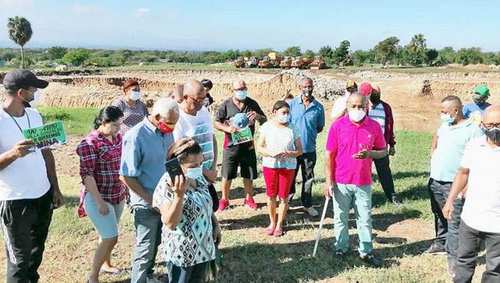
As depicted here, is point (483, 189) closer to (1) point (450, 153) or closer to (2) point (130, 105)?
(1) point (450, 153)

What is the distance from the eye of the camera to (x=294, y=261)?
548cm

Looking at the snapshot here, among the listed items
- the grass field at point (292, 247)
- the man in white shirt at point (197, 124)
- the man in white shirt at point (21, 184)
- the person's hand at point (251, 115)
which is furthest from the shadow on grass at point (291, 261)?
the man in white shirt at point (21, 184)

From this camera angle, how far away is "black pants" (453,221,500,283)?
3984 mm

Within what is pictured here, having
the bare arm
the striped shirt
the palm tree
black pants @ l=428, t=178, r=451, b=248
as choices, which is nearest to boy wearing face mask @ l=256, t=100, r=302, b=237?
black pants @ l=428, t=178, r=451, b=248

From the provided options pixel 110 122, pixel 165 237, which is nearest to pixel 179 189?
pixel 165 237

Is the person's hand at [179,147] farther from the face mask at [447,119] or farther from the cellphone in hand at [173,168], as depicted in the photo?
the face mask at [447,119]

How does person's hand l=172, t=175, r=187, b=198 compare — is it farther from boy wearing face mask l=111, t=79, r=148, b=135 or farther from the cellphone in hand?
boy wearing face mask l=111, t=79, r=148, b=135

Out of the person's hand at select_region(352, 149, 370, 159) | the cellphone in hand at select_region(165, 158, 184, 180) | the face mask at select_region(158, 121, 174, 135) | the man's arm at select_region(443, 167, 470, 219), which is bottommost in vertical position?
the man's arm at select_region(443, 167, 470, 219)

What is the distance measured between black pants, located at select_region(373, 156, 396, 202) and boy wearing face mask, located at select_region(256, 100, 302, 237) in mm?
1894

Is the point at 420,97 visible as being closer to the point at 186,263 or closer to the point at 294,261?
the point at 294,261

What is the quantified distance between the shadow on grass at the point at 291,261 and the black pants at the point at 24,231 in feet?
6.02

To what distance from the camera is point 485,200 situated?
399 cm

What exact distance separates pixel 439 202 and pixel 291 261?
1.76m

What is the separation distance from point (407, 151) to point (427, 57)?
51.3m
